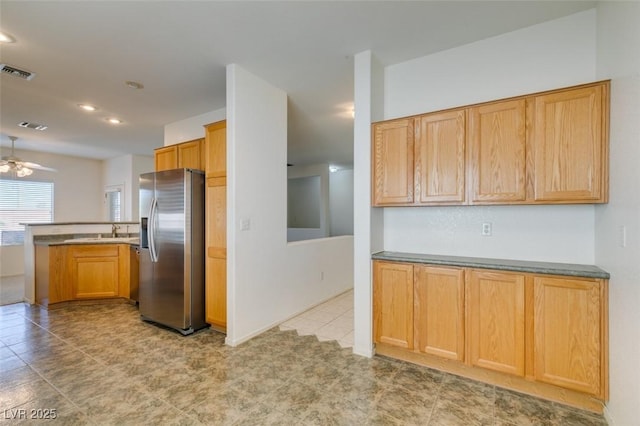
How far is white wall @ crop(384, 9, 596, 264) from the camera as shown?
221cm

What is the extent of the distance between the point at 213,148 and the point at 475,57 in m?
2.79

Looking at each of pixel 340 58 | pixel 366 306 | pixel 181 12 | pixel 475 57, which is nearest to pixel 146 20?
pixel 181 12

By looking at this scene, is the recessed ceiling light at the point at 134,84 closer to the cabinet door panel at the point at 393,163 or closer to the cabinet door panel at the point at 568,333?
the cabinet door panel at the point at 393,163

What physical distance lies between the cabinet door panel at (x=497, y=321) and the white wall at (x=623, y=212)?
477 millimetres

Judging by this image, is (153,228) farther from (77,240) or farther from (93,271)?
(77,240)

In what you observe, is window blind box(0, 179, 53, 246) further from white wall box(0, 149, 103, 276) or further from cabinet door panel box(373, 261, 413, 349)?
cabinet door panel box(373, 261, 413, 349)

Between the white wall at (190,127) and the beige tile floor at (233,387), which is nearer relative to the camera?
the beige tile floor at (233,387)

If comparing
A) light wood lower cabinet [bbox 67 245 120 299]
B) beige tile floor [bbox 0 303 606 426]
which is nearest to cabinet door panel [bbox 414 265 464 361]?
beige tile floor [bbox 0 303 606 426]

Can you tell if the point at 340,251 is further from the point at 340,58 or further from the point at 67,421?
the point at 67,421

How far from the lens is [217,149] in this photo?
328 centimetres

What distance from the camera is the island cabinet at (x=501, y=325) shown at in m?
1.90

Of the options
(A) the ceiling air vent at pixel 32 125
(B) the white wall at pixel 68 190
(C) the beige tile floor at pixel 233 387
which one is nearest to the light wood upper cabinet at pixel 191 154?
(C) the beige tile floor at pixel 233 387

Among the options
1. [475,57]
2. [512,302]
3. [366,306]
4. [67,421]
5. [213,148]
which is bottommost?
[67,421]

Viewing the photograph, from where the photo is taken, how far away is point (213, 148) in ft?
10.9
